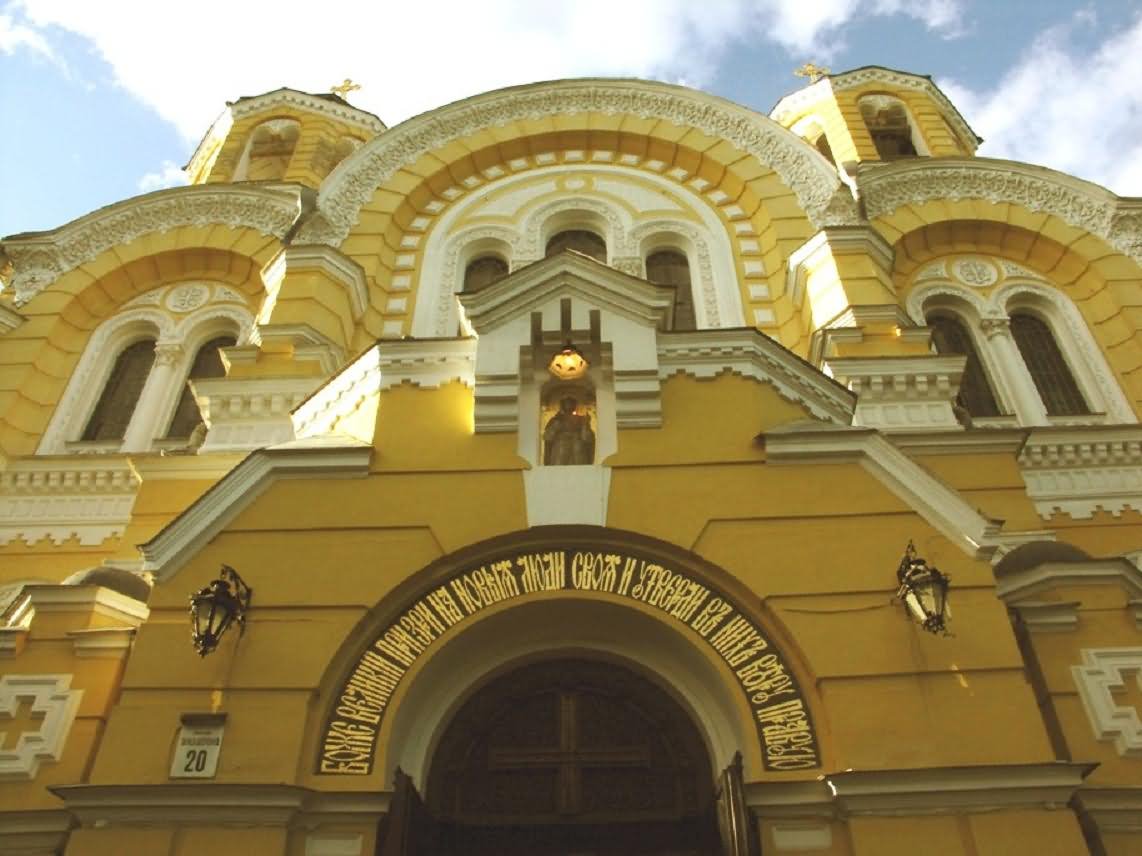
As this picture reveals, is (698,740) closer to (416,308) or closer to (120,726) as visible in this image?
(120,726)

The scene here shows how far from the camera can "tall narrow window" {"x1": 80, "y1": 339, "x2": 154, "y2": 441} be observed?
1377 centimetres

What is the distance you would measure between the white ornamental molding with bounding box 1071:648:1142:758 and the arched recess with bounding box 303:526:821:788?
2.28 m

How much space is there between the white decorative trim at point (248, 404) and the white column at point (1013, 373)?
8.98m

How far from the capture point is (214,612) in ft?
24.4

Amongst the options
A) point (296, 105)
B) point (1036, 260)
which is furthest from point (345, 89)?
point (1036, 260)

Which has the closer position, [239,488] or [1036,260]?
[239,488]

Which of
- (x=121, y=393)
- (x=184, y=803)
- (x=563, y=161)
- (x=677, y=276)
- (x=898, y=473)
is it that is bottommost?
(x=184, y=803)

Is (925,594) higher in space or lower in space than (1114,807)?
higher

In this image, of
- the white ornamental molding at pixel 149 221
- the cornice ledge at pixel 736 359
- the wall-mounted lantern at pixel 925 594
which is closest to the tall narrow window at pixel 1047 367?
the cornice ledge at pixel 736 359

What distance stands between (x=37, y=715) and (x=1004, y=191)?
14.6 m

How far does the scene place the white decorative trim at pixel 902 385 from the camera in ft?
37.2

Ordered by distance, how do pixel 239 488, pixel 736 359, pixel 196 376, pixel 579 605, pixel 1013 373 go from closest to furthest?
pixel 579 605, pixel 239 488, pixel 736 359, pixel 1013 373, pixel 196 376

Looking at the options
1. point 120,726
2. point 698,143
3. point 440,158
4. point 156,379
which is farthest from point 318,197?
point 120,726

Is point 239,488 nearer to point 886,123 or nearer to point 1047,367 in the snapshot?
point 1047,367
